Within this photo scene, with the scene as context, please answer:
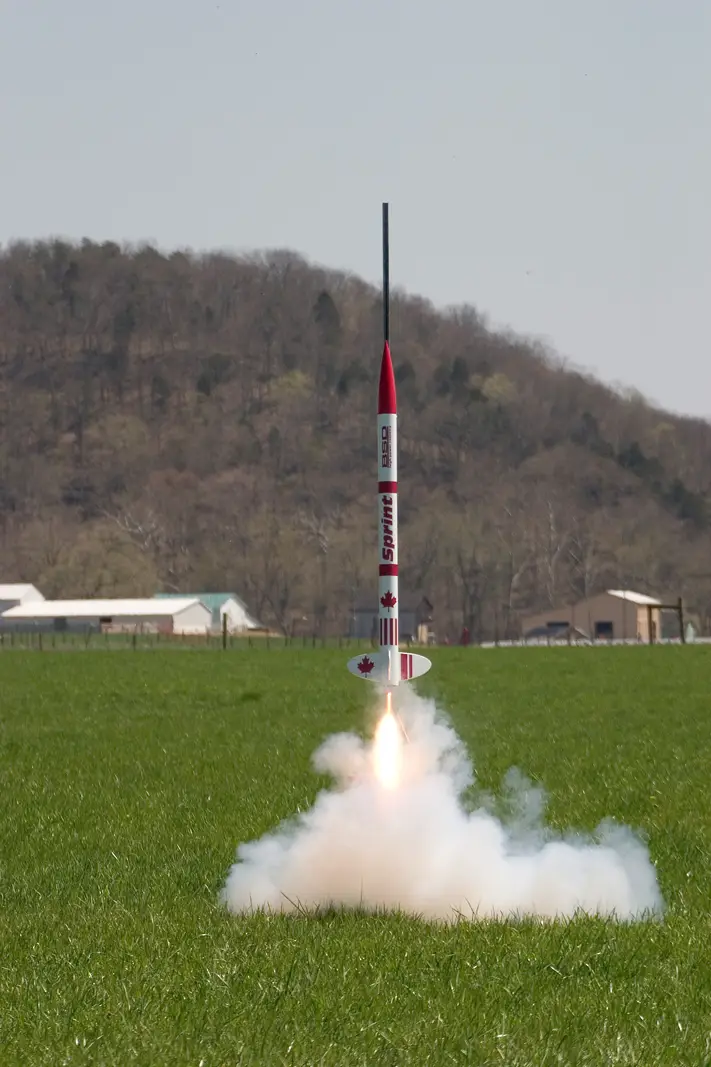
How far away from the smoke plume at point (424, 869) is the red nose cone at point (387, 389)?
3781 millimetres

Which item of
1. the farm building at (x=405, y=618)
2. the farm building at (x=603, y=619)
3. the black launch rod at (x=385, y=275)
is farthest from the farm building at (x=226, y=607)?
the black launch rod at (x=385, y=275)

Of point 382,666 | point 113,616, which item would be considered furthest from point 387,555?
point 113,616

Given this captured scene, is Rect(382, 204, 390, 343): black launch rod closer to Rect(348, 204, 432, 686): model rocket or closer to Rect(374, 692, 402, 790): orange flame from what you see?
Rect(348, 204, 432, 686): model rocket

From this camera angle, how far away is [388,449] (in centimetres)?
1625

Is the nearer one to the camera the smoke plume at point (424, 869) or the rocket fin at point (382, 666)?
the smoke plume at point (424, 869)

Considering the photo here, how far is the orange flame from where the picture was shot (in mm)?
16406

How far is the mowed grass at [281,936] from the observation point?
29.7ft

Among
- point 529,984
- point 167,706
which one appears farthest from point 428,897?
point 167,706

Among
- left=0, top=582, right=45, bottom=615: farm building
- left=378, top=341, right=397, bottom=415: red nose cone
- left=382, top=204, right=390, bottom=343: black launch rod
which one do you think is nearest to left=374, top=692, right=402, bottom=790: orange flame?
left=378, top=341, right=397, bottom=415: red nose cone

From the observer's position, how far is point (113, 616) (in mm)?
159000

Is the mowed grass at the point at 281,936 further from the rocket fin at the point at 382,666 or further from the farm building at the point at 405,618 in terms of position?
the farm building at the point at 405,618

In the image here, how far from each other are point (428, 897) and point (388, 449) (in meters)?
4.66

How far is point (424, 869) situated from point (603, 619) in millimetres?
148211

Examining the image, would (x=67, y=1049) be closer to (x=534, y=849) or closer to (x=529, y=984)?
(x=529, y=984)
